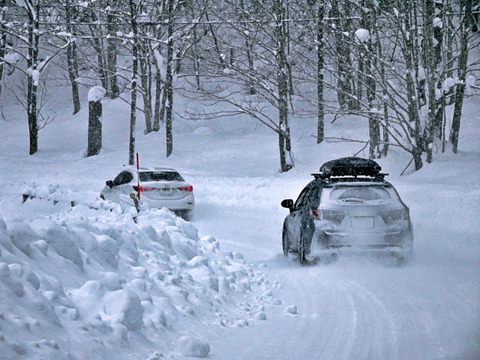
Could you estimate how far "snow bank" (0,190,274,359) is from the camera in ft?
15.1

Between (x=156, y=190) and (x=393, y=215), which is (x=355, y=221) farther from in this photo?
(x=156, y=190)

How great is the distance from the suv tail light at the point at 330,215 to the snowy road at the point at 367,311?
649 mm

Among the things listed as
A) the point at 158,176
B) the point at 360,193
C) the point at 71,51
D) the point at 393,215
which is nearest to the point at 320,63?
the point at 158,176

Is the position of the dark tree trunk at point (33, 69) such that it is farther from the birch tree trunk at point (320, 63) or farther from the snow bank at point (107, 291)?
the snow bank at point (107, 291)

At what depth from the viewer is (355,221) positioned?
9930 mm

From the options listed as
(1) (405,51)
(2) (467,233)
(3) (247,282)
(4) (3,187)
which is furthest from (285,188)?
(3) (247,282)

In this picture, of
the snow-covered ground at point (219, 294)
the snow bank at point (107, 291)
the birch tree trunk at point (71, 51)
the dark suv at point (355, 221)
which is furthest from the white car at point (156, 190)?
the birch tree trunk at point (71, 51)

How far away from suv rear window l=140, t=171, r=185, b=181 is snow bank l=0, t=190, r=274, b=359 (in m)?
9.31

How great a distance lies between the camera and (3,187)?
26969 millimetres

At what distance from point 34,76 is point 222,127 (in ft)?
41.5

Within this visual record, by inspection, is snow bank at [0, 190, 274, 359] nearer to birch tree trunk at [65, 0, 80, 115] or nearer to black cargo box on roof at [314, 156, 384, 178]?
black cargo box on roof at [314, 156, 384, 178]

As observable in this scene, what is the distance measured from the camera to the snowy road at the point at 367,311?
18.1ft

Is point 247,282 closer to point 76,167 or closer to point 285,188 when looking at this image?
point 285,188

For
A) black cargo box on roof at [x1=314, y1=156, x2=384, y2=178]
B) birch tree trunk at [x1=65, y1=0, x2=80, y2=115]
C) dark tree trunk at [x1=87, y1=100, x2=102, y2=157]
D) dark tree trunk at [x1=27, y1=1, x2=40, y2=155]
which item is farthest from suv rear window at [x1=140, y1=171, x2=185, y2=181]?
dark tree trunk at [x1=27, y1=1, x2=40, y2=155]
